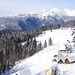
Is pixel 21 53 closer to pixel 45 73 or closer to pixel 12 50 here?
pixel 12 50

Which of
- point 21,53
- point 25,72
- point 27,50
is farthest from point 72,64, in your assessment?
point 27,50

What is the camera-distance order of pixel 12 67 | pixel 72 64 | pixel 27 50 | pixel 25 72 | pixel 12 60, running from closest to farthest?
pixel 25 72 → pixel 72 64 → pixel 12 67 → pixel 12 60 → pixel 27 50

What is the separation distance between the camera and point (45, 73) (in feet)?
253

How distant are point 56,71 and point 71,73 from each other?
21.1 ft

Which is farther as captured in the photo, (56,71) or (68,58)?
(68,58)

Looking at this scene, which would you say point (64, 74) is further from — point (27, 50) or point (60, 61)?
point (27, 50)

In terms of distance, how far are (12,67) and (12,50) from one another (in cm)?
3065

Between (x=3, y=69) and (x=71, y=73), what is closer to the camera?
(x=71, y=73)

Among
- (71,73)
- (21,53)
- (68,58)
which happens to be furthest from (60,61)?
(21,53)

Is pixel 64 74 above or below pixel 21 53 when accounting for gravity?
above

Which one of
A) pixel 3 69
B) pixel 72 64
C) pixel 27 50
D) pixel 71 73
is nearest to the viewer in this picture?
pixel 71 73

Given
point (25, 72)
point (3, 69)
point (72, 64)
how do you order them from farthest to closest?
point (3, 69)
point (72, 64)
point (25, 72)

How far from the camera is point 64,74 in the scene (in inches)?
3076

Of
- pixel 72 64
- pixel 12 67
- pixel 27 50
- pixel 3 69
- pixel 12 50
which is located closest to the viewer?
pixel 72 64
